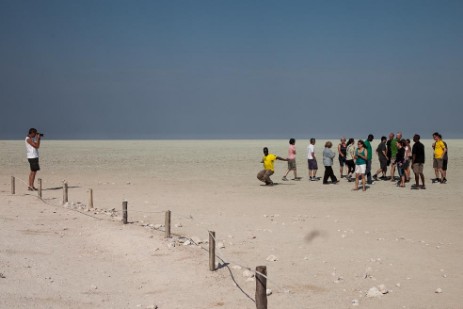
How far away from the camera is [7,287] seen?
23.6ft

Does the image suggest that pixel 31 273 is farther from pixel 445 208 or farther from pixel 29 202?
pixel 445 208

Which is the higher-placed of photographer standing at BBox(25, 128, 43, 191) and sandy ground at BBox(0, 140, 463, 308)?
photographer standing at BBox(25, 128, 43, 191)

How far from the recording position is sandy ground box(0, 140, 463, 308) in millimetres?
7031

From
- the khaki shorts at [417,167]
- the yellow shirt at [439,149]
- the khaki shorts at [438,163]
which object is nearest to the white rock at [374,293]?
the khaki shorts at [417,167]

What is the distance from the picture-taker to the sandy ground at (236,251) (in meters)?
7.03

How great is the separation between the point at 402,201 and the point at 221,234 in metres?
6.66

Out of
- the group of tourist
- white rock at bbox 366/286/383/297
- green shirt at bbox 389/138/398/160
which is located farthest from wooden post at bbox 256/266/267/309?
green shirt at bbox 389/138/398/160

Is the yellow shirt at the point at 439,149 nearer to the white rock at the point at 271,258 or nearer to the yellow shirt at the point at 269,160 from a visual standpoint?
the yellow shirt at the point at 269,160

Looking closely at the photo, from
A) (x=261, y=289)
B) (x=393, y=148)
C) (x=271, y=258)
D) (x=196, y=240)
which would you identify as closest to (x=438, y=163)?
(x=393, y=148)

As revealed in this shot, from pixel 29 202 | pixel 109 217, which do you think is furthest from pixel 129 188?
pixel 109 217

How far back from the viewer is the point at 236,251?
30.4 ft

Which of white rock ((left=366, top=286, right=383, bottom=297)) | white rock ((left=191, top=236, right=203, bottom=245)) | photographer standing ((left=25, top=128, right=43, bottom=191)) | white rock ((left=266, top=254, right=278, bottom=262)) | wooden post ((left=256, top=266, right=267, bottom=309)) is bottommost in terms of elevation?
white rock ((left=366, top=286, right=383, bottom=297))

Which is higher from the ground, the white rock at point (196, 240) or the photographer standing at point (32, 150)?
the photographer standing at point (32, 150)

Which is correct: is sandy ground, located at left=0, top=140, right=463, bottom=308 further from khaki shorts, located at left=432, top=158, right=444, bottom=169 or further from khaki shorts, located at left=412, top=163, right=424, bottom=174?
khaki shorts, located at left=432, top=158, right=444, bottom=169
